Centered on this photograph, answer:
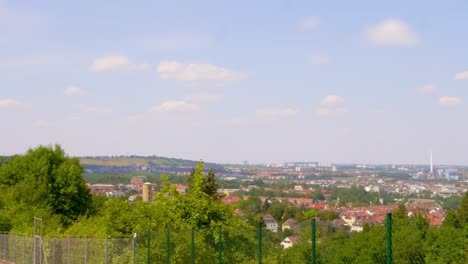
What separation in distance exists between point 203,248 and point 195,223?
593cm

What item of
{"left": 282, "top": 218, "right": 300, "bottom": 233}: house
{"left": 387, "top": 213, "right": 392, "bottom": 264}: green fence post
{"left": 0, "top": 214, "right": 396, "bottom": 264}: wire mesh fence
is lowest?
{"left": 282, "top": 218, "right": 300, "bottom": 233}: house

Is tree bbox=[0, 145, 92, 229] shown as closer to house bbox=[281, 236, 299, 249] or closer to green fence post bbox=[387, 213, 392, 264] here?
house bbox=[281, 236, 299, 249]

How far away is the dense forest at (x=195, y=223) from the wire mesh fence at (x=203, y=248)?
3cm

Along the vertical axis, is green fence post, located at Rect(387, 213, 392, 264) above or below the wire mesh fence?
above

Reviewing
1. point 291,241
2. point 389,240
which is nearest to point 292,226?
point 291,241

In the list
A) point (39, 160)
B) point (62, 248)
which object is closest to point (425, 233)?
point (62, 248)

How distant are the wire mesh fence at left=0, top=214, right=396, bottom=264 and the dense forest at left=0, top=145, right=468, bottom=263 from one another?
3cm

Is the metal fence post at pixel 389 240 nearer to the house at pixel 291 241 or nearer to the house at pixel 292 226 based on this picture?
the house at pixel 291 241

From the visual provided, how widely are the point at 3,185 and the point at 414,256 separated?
45.6m

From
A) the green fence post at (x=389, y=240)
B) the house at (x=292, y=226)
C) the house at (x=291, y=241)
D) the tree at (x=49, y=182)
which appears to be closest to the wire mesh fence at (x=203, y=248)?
the house at (x=291, y=241)

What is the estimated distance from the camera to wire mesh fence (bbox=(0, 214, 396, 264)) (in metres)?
10.4

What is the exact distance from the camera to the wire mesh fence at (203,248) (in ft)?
34.0

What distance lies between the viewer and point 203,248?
→ 1571 cm

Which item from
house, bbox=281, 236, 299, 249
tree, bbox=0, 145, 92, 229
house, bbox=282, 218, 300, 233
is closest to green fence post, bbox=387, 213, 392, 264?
house, bbox=281, 236, 299, 249
